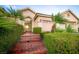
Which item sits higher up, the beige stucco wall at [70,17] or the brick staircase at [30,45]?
the beige stucco wall at [70,17]

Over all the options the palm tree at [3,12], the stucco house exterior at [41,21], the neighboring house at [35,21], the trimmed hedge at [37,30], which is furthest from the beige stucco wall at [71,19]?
the palm tree at [3,12]

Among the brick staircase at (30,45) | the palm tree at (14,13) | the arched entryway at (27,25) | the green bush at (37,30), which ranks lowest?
the brick staircase at (30,45)

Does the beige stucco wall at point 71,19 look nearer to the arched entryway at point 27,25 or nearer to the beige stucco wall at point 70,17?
the beige stucco wall at point 70,17

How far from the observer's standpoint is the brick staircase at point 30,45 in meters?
1.90

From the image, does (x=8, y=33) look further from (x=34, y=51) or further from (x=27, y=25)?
(x=34, y=51)

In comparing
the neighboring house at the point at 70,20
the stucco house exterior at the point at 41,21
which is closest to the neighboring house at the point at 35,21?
the stucco house exterior at the point at 41,21

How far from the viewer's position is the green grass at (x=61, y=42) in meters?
1.90

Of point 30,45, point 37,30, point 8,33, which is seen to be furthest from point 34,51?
point 8,33

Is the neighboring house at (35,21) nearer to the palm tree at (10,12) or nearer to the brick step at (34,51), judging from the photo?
the palm tree at (10,12)

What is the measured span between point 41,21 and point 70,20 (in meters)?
0.29

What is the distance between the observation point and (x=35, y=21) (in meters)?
1.94

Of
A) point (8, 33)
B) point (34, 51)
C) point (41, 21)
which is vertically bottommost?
point (34, 51)

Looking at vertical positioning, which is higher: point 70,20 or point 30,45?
point 70,20
